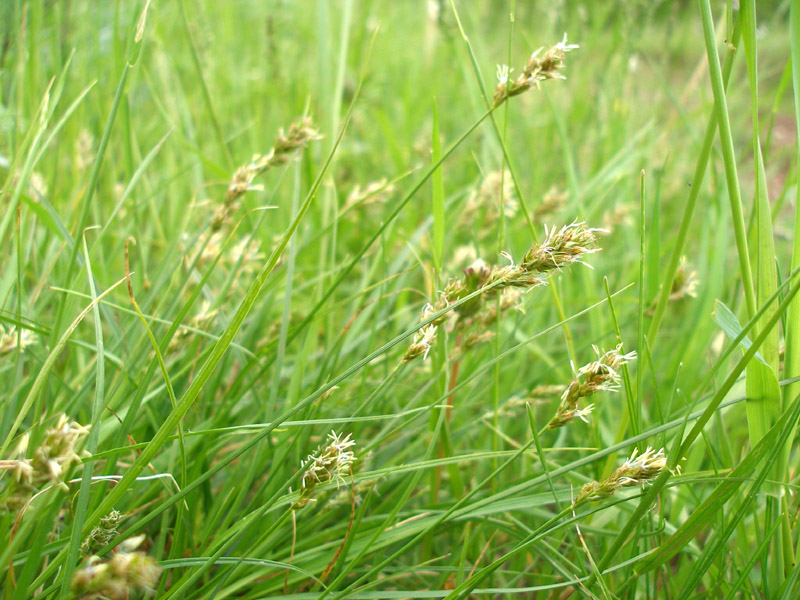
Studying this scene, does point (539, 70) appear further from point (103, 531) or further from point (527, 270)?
point (103, 531)

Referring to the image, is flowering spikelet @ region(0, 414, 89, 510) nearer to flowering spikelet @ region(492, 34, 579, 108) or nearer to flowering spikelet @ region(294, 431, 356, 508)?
flowering spikelet @ region(294, 431, 356, 508)

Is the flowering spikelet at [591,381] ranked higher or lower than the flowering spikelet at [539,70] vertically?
lower

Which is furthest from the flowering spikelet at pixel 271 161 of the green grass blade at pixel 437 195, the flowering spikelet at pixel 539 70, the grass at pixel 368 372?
the flowering spikelet at pixel 539 70

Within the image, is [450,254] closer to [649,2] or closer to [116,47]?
[116,47]

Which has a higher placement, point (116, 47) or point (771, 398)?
point (116, 47)

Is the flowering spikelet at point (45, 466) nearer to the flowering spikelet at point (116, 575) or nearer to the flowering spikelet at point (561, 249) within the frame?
the flowering spikelet at point (116, 575)

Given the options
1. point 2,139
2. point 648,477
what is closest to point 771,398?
point 648,477
